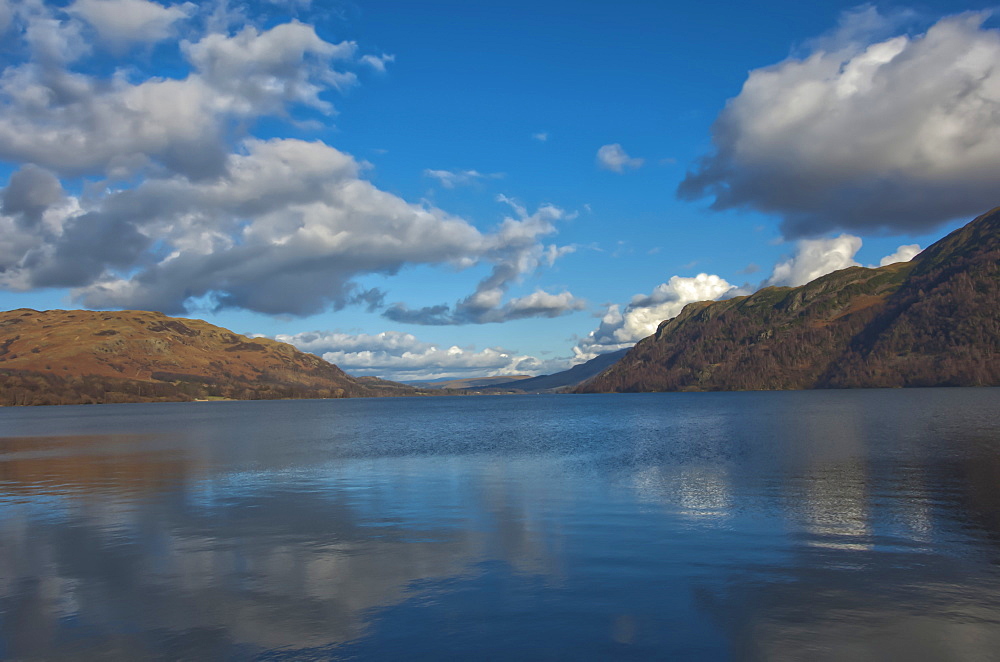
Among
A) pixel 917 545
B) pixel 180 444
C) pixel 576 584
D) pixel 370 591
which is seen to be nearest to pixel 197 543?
pixel 370 591

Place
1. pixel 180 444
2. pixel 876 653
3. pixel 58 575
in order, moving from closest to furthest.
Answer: pixel 876 653 < pixel 58 575 < pixel 180 444

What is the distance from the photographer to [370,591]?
2133 cm

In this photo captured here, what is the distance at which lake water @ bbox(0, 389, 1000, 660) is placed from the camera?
17.0 m

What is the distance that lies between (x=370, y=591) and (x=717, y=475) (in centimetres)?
3426

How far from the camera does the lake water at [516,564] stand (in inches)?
671

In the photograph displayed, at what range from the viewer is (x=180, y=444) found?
92625 millimetres

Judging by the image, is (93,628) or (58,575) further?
(58,575)

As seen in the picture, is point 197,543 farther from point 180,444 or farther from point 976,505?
point 180,444

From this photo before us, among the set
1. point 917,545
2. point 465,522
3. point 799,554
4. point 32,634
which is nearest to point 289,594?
point 32,634

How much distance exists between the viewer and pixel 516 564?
2442 centimetres

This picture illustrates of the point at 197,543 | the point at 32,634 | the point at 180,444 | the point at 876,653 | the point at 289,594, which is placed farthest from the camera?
the point at 180,444

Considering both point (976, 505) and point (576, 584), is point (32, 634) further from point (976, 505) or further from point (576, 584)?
point (976, 505)

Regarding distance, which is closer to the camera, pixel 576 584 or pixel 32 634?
pixel 32 634

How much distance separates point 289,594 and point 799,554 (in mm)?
19655
